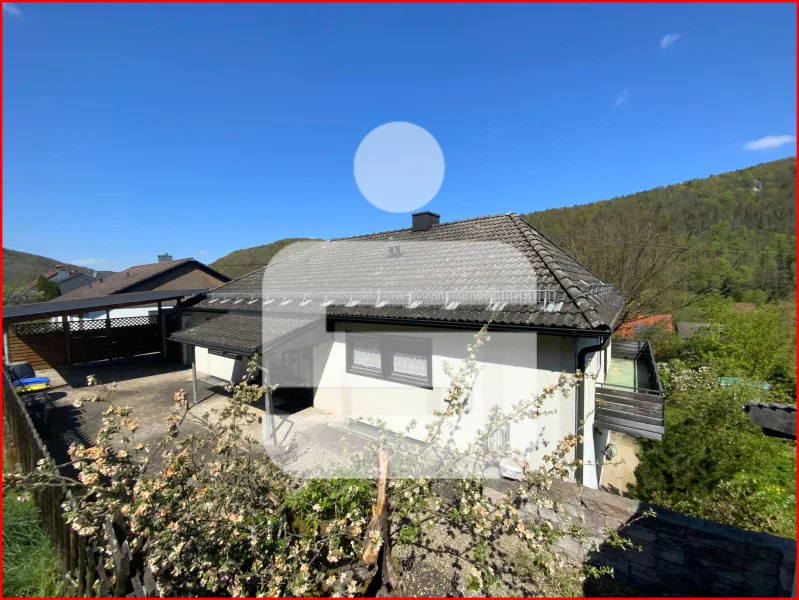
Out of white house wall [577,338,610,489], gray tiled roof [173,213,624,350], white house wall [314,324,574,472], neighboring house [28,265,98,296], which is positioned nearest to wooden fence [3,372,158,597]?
white house wall [314,324,574,472]

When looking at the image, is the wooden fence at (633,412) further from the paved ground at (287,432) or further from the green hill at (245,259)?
the green hill at (245,259)

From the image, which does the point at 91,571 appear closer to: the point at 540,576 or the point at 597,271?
the point at 540,576

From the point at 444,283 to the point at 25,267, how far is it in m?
76.5

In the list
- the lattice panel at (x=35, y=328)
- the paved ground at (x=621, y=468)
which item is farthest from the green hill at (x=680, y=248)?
the lattice panel at (x=35, y=328)

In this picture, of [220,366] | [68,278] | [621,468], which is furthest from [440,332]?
[68,278]

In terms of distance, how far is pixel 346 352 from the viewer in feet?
26.8

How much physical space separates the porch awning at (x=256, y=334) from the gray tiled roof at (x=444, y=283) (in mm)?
471

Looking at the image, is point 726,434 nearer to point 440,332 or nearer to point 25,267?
point 440,332

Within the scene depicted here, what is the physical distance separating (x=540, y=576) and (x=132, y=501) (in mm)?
4032

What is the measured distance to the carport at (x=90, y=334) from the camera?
12.1 meters

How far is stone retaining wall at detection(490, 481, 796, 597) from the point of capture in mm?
3348

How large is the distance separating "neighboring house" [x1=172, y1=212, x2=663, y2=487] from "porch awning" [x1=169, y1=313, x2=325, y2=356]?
0.14ft

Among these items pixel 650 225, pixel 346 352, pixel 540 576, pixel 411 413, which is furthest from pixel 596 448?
Answer: pixel 650 225

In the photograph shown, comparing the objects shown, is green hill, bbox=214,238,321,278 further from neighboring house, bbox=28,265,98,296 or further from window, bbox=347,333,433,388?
window, bbox=347,333,433,388
